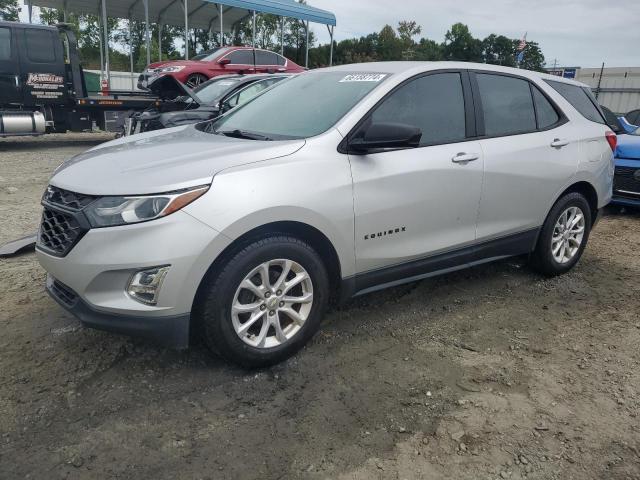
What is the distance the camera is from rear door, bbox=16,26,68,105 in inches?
453

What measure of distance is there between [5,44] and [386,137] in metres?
11.3

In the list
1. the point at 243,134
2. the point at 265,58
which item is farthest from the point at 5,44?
the point at 243,134

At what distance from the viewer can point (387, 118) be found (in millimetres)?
3422

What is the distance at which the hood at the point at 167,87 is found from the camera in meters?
8.73

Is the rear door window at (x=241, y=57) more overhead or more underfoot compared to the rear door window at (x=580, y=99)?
more overhead

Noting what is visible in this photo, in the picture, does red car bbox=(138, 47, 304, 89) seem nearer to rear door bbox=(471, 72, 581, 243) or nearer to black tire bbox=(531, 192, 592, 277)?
rear door bbox=(471, 72, 581, 243)

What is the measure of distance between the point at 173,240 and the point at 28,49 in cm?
1124

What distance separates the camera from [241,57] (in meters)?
15.4

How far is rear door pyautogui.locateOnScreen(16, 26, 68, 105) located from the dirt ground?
914 cm

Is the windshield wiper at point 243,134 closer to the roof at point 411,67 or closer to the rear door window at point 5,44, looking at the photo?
the roof at point 411,67

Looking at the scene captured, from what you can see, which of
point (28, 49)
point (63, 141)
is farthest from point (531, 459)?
point (63, 141)

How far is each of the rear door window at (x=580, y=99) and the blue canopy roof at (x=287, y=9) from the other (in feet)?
46.9

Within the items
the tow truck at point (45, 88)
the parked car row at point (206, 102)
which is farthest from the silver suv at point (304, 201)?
the tow truck at point (45, 88)

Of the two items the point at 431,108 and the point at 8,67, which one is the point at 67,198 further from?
the point at 8,67
